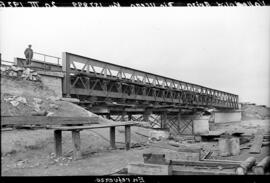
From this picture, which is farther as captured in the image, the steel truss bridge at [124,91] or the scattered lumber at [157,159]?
the steel truss bridge at [124,91]

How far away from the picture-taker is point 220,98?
147 feet

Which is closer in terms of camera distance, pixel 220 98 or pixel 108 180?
pixel 108 180

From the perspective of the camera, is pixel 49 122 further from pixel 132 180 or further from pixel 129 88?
pixel 129 88

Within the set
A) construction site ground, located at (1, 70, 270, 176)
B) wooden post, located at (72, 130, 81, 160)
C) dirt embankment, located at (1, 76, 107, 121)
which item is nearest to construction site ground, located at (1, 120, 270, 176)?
construction site ground, located at (1, 70, 270, 176)

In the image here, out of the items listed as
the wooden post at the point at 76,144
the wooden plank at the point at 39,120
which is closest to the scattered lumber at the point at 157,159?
the wooden post at the point at 76,144

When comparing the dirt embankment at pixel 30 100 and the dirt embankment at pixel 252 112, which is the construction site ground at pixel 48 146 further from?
the dirt embankment at pixel 252 112

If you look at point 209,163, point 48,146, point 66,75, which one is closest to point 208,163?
point 209,163

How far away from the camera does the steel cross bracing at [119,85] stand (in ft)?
54.7

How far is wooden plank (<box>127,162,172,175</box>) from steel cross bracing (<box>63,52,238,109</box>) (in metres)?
10.7

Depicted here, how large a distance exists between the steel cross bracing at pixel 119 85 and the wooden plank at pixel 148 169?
35.1ft

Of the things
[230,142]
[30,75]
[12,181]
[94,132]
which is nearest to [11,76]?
[30,75]

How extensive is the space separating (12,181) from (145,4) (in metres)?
4.23

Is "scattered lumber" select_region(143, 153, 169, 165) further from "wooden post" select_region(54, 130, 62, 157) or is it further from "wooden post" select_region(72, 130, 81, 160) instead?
"wooden post" select_region(54, 130, 62, 157)

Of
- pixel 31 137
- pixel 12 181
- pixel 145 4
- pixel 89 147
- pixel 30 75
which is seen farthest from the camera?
pixel 30 75
